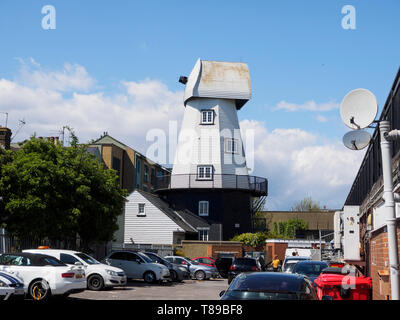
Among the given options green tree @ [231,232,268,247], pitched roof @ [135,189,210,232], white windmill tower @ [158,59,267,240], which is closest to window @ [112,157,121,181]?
white windmill tower @ [158,59,267,240]

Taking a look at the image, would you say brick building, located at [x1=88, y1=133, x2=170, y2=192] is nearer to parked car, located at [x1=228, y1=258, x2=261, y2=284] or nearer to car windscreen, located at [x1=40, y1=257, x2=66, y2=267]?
parked car, located at [x1=228, y1=258, x2=261, y2=284]

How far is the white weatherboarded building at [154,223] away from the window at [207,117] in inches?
362

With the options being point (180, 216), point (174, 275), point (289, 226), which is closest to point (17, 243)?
point (174, 275)

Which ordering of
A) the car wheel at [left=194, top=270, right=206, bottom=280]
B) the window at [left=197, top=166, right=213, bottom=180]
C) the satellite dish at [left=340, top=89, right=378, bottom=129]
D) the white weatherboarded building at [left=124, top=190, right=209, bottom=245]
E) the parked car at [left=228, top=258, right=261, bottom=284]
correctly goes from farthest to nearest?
the window at [left=197, top=166, right=213, bottom=180] < the white weatherboarded building at [left=124, top=190, right=209, bottom=245] < the car wheel at [left=194, top=270, right=206, bottom=280] < the parked car at [left=228, top=258, right=261, bottom=284] < the satellite dish at [left=340, top=89, right=378, bottom=129]

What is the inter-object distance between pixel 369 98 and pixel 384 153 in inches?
65.6

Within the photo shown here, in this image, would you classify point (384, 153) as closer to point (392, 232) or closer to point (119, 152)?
point (392, 232)

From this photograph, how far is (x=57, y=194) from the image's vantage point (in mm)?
24297

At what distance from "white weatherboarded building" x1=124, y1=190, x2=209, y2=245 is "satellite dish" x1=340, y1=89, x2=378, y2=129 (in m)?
38.7

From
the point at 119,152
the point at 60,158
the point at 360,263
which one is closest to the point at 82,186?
the point at 60,158

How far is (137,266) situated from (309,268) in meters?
10.4

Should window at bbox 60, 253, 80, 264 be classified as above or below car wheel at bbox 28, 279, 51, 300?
above

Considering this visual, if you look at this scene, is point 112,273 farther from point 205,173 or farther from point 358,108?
point 205,173

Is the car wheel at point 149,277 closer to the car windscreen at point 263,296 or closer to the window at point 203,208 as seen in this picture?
the car windscreen at point 263,296

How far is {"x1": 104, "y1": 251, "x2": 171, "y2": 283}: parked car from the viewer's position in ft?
90.6
